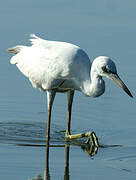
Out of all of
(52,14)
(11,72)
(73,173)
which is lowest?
(73,173)

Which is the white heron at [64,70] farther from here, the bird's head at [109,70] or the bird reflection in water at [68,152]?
the bird reflection in water at [68,152]

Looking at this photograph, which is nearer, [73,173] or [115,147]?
[73,173]

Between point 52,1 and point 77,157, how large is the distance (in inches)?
438

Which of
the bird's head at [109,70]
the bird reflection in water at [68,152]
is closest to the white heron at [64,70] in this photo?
the bird's head at [109,70]

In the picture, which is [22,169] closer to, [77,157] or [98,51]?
[77,157]

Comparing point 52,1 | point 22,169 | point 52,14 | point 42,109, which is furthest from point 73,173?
point 52,1

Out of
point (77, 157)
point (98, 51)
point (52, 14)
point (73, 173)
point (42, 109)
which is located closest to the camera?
point (73, 173)

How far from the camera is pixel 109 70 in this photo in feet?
38.3

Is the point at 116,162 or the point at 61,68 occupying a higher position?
the point at 61,68

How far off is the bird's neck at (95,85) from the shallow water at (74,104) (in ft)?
2.72

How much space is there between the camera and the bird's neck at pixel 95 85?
12023 mm

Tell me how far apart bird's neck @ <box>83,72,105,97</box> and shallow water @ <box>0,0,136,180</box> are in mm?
828

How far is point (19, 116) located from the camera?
13758mm

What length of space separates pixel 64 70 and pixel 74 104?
7.81ft
